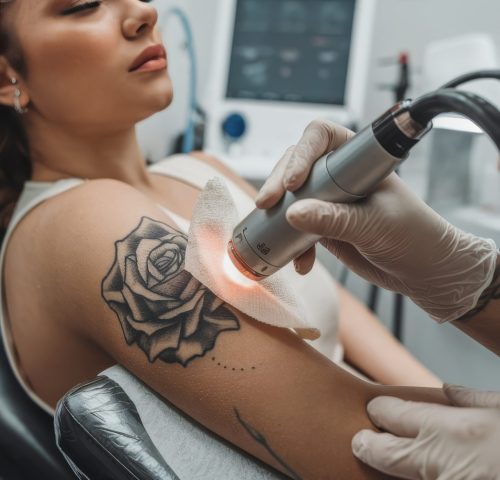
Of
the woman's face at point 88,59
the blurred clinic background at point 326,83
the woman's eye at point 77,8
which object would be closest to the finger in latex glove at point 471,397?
the woman's face at point 88,59

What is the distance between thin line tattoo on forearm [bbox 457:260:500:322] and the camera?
0.68 m

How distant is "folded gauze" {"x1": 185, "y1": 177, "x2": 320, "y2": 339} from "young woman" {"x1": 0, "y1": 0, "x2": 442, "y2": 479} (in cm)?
3

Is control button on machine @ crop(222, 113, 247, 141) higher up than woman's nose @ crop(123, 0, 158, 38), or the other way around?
woman's nose @ crop(123, 0, 158, 38)

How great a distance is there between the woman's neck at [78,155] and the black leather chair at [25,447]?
0.41 metres

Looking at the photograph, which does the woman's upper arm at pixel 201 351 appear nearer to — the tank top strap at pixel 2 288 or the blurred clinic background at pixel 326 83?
the tank top strap at pixel 2 288

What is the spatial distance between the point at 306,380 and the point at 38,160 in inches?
27.1

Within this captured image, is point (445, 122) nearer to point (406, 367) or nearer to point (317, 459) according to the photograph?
point (317, 459)

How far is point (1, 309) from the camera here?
88 centimetres

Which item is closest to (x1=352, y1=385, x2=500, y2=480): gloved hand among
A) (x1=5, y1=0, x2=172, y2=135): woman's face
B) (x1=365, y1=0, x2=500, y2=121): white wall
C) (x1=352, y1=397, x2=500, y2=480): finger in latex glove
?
(x1=352, y1=397, x2=500, y2=480): finger in latex glove

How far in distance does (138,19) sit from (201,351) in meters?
0.58

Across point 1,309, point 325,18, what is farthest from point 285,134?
point 1,309

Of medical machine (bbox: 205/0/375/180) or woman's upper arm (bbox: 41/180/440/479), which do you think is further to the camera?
medical machine (bbox: 205/0/375/180)

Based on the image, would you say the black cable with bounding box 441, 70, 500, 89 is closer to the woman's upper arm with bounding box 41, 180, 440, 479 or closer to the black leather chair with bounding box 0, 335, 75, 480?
the woman's upper arm with bounding box 41, 180, 440, 479

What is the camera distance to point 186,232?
866 millimetres
